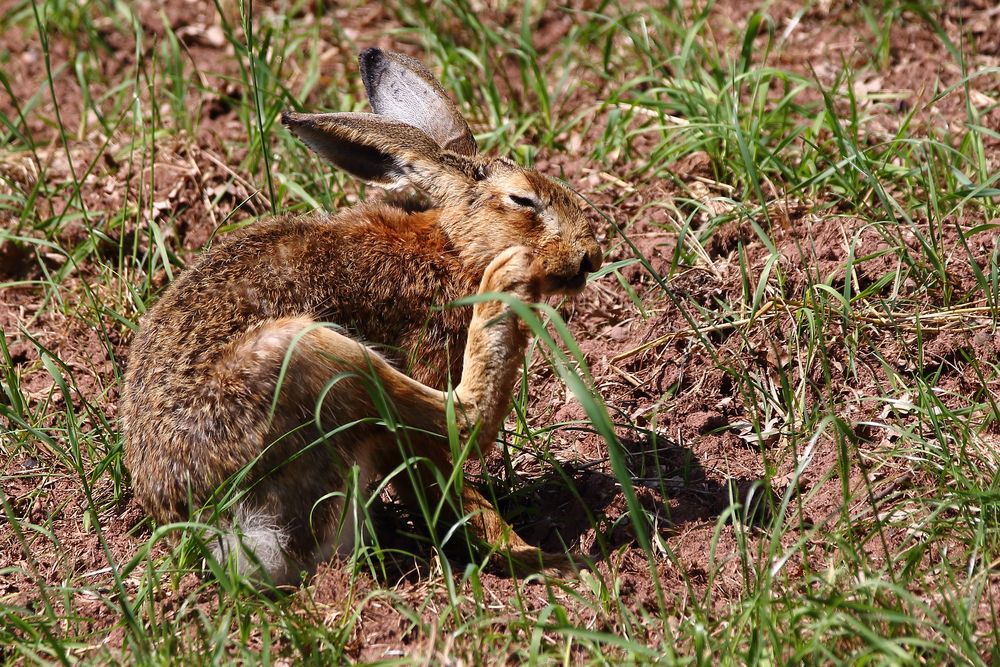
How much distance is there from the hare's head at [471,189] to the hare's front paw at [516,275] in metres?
0.13

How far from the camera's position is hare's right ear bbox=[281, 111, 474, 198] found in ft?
15.9

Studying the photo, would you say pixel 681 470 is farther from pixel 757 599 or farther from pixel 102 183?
pixel 102 183

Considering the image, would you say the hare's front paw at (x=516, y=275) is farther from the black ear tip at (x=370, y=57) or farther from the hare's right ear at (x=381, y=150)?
the black ear tip at (x=370, y=57)

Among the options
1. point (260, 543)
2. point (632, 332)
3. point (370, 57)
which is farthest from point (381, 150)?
point (260, 543)

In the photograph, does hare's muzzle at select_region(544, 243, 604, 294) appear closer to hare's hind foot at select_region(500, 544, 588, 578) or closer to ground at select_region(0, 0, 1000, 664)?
ground at select_region(0, 0, 1000, 664)

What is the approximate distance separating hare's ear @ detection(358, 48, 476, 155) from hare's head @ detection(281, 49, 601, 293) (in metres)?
0.11

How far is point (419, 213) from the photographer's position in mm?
5172

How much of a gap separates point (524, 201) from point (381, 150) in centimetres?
64

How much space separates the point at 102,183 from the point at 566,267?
314cm

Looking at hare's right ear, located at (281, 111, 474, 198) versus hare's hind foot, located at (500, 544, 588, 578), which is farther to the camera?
hare's right ear, located at (281, 111, 474, 198)

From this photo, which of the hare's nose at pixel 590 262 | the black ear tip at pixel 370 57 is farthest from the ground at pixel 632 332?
the black ear tip at pixel 370 57

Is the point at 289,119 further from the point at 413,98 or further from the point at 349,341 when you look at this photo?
the point at 349,341

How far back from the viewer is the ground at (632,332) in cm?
375

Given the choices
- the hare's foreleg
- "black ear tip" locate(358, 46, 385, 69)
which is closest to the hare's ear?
"black ear tip" locate(358, 46, 385, 69)
